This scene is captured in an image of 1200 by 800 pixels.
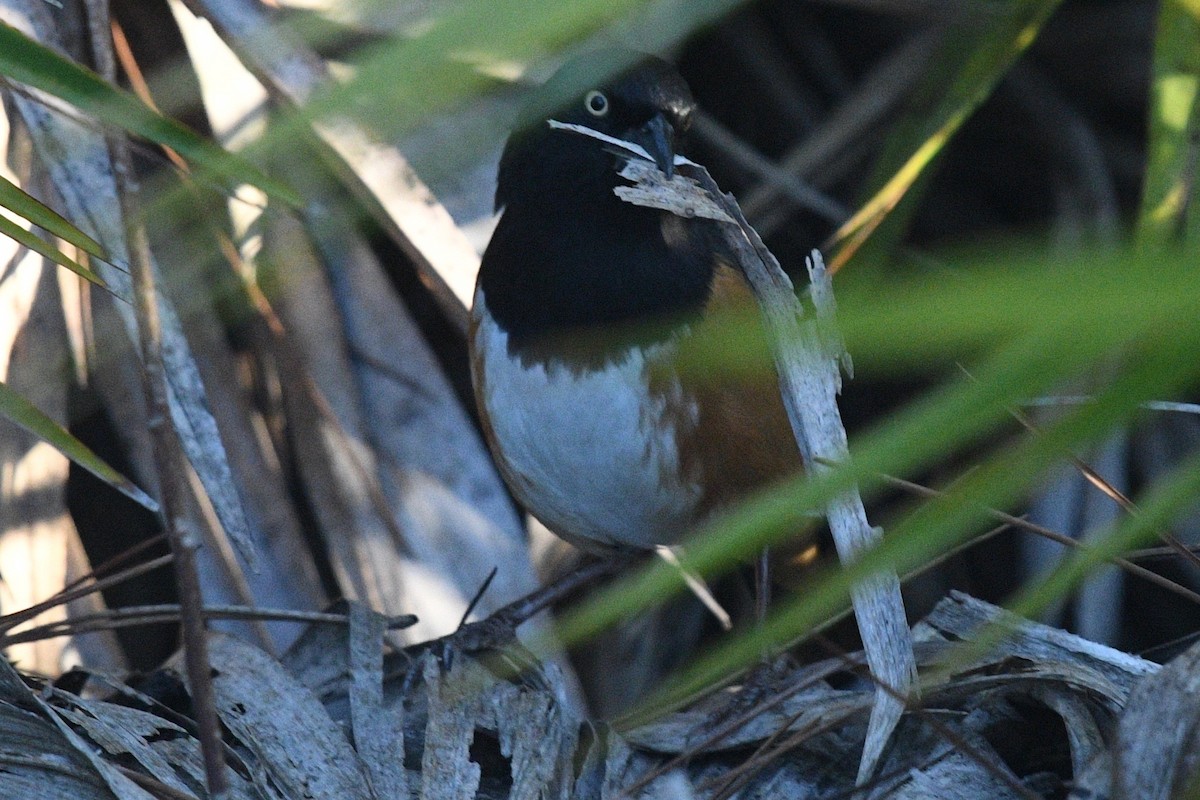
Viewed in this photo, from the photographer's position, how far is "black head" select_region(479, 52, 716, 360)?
1.80m

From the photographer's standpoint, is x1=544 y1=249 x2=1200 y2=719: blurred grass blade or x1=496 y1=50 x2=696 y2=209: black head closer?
x1=544 y1=249 x2=1200 y2=719: blurred grass blade

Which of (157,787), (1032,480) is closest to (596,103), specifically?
(157,787)

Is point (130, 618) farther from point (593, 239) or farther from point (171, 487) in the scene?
point (593, 239)

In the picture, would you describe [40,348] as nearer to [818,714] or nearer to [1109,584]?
[818,714]

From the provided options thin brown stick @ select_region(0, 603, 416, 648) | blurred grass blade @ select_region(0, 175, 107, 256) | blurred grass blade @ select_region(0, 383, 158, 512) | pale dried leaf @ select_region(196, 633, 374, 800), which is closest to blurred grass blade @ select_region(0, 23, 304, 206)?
blurred grass blade @ select_region(0, 175, 107, 256)

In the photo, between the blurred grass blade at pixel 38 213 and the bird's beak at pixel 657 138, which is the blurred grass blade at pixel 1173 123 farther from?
the blurred grass blade at pixel 38 213

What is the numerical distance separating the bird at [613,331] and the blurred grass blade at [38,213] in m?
0.74

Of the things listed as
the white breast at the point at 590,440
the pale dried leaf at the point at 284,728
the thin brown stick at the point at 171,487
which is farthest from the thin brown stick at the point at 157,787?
the white breast at the point at 590,440

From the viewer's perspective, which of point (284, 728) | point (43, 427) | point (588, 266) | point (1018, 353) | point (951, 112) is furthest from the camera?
point (951, 112)

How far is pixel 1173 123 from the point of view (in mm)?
1841

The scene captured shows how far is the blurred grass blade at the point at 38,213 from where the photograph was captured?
3.76 ft

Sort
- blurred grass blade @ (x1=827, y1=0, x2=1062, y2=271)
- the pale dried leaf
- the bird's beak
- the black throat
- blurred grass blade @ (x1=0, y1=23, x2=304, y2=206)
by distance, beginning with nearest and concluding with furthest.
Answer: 1. blurred grass blade @ (x1=0, y1=23, x2=304, y2=206)
2. the pale dried leaf
3. the bird's beak
4. the black throat
5. blurred grass blade @ (x1=827, y1=0, x2=1062, y2=271)

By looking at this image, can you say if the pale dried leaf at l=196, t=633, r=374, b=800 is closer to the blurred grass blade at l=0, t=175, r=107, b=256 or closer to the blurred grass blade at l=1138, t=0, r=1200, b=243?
the blurred grass blade at l=0, t=175, r=107, b=256

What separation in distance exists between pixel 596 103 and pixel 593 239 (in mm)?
194
